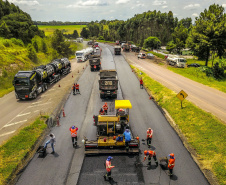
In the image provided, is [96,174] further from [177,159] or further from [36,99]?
[36,99]

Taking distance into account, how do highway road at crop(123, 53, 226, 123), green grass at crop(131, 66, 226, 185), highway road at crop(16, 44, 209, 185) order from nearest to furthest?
highway road at crop(16, 44, 209, 185) → green grass at crop(131, 66, 226, 185) → highway road at crop(123, 53, 226, 123)

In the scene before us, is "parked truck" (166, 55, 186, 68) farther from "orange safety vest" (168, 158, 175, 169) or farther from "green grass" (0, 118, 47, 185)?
"orange safety vest" (168, 158, 175, 169)

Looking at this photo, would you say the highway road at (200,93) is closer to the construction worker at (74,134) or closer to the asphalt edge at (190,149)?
the asphalt edge at (190,149)

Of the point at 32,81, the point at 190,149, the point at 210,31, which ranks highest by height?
the point at 210,31

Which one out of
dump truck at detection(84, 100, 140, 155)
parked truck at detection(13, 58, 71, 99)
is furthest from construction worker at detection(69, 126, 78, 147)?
parked truck at detection(13, 58, 71, 99)

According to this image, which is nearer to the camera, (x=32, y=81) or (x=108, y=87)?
(x=108, y=87)

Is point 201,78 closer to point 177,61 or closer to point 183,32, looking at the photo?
point 177,61

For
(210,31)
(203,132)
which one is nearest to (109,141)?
(203,132)
